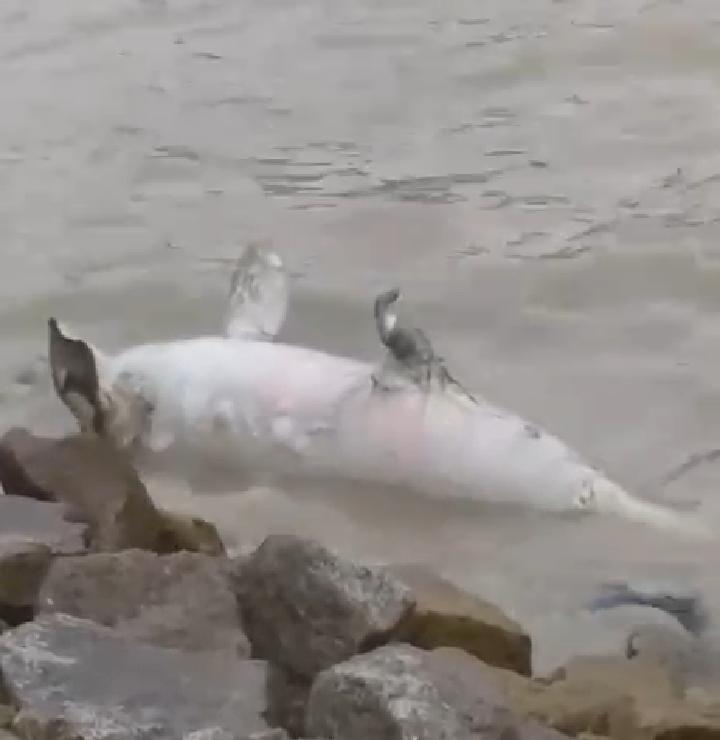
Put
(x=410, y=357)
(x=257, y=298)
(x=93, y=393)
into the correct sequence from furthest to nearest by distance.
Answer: (x=257, y=298)
(x=93, y=393)
(x=410, y=357)

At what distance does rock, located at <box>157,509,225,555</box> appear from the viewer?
3609 mm

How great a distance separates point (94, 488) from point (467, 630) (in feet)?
2.84

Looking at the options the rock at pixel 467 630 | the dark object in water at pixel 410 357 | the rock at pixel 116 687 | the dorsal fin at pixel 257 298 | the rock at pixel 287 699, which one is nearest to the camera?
the rock at pixel 116 687

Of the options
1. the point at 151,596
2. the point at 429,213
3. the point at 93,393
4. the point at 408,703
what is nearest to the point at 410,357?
the point at 93,393

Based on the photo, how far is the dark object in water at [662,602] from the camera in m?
3.54

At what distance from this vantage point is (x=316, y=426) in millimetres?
3996

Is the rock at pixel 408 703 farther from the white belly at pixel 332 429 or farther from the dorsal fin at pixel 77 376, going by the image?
the dorsal fin at pixel 77 376

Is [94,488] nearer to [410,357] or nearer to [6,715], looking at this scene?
[410,357]

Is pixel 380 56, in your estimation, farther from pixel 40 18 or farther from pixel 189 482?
pixel 189 482

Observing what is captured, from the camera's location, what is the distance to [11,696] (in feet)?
Answer: 8.93

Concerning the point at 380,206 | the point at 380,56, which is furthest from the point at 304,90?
the point at 380,206

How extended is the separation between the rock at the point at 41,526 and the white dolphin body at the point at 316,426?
594 mm

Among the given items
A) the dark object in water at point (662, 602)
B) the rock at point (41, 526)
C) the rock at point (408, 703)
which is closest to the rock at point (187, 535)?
the rock at point (41, 526)

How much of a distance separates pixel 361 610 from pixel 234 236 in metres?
2.79
